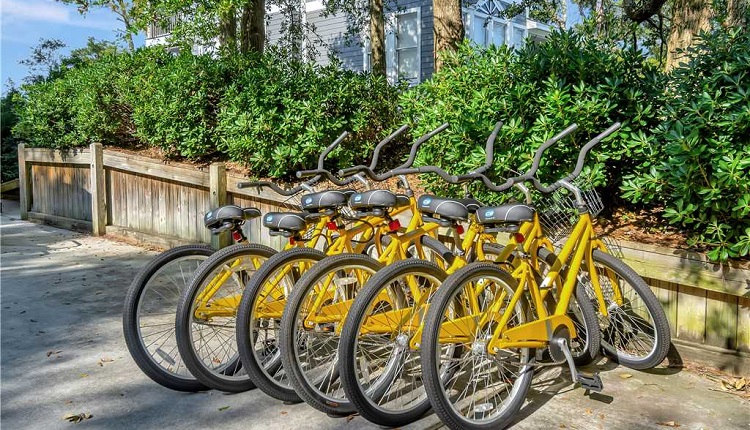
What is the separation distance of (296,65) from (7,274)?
13.2 ft

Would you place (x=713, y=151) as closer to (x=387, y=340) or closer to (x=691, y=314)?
(x=691, y=314)

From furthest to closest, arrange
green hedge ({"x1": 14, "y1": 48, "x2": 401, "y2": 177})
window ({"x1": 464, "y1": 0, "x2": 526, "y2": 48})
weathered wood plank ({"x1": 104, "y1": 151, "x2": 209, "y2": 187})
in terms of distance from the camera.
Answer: window ({"x1": 464, "y1": 0, "x2": 526, "y2": 48}) < weathered wood plank ({"x1": 104, "y1": 151, "x2": 209, "y2": 187}) < green hedge ({"x1": 14, "y1": 48, "x2": 401, "y2": 177})

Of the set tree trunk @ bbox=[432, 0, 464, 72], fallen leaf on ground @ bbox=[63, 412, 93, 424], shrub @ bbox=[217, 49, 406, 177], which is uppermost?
tree trunk @ bbox=[432, 0, 464, 72]

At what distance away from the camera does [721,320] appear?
168 inches

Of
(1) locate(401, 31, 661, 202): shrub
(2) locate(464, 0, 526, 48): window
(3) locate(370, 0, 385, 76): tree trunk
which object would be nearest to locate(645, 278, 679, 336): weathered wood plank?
(1) locate(401, 31, 661, 202): shrub

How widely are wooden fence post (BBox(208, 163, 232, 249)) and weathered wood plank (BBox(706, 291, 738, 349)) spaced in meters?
5.18

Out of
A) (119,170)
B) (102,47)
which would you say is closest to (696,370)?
(119,170)

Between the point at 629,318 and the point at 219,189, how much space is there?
4.94m

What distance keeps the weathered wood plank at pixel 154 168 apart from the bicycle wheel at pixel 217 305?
Result: 4293mm

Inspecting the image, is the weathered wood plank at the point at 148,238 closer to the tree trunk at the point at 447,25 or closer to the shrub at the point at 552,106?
the tree trunk at the point at 447,25

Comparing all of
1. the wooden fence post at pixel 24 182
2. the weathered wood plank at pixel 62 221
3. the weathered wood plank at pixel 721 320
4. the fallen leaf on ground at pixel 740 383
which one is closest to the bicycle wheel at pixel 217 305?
the weathered wood plank at pixel 721 320

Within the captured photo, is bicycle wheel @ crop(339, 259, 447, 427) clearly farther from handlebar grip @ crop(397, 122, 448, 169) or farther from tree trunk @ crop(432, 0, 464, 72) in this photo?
tree trunk @ crop(432, 0, 464, 72)

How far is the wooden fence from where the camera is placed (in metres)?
4.23

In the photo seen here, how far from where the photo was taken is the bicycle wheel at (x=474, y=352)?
3.16 metres
